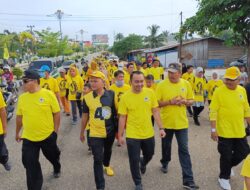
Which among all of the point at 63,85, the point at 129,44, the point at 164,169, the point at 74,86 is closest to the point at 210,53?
the point at 63,85

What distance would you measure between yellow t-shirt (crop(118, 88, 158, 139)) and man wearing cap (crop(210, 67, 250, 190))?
0.93 metres

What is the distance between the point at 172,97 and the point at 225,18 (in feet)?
24.8

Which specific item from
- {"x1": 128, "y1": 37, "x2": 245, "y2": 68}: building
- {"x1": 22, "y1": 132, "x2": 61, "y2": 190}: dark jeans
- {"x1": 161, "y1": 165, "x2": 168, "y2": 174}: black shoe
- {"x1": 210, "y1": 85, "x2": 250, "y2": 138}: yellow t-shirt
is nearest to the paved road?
{"x1": 161, "y1": 165, "x2": 168, "y2": 174}: black shoe

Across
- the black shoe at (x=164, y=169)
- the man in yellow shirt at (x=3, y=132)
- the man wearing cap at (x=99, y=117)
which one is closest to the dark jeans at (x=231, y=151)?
the black shoe at (x=164, y=169)

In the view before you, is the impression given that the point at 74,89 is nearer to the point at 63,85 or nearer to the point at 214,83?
the point at 63,85

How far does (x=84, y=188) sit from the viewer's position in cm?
438

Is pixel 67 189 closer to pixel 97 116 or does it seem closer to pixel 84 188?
pixel 84 188

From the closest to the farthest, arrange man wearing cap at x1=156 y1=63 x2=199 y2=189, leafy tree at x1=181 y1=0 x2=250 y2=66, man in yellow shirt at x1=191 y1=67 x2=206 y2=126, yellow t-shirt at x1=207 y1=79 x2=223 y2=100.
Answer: man wearing cap at x1=156 y1=63 x2=199 y2=189 < yellow t-shirt at x1=207 y1=79 x2=223 y2=100 < man in yellow shirt at x1=191 y1=67 x2=206 y2=126 < leafy tree at x1=181 y1=0 x2=250 y2=66

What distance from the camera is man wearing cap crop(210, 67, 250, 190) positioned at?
156 inches

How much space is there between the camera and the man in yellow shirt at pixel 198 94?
812cm

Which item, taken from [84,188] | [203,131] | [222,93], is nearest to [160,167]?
[84,188]

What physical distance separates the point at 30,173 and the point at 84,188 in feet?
2.91

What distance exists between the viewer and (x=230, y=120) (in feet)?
13.1

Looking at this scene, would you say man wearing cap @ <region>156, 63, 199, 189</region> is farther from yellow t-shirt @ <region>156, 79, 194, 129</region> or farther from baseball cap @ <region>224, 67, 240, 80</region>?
baseball cap @ <region>224, 67, 240, 80</region>
